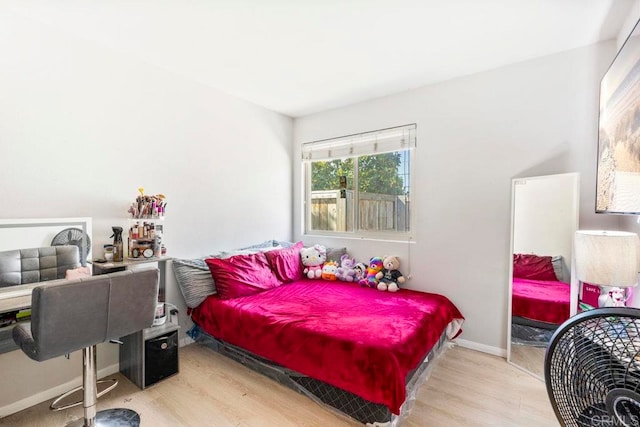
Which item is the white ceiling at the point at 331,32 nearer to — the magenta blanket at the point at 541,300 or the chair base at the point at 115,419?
the magenta blanket at the point at 541,300

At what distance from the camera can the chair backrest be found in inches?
52.5

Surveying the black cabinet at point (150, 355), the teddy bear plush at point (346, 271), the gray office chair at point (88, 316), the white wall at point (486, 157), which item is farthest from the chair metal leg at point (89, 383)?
the white wall at point (486, 157)

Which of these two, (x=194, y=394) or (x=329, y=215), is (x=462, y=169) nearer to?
(x=329, y=215)

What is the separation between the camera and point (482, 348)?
264cm

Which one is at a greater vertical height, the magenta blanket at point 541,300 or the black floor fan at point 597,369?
the black floor fan at point 597,369

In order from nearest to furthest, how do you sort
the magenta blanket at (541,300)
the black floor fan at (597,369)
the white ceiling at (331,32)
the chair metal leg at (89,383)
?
1. the black floor fan at (597,369)
2. the chair metal leg at (89,383)
3. the white ceiling at (331,32)
4. the magenta blanket at (541,300)

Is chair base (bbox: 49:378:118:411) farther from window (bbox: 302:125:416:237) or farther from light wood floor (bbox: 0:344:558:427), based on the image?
window (bbox: 302:125:416:237)

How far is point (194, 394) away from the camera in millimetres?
2062

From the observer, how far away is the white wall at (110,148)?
192 cm

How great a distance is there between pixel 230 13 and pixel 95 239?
1879 mm

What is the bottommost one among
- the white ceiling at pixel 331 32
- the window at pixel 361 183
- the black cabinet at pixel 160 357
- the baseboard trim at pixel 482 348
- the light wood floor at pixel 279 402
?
the light wood floor at pixel 279 402

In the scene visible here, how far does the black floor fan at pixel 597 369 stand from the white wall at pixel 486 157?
82.2 inches

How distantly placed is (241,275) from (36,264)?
4.53 feet

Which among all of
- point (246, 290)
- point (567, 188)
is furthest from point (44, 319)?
point (567, 188)
